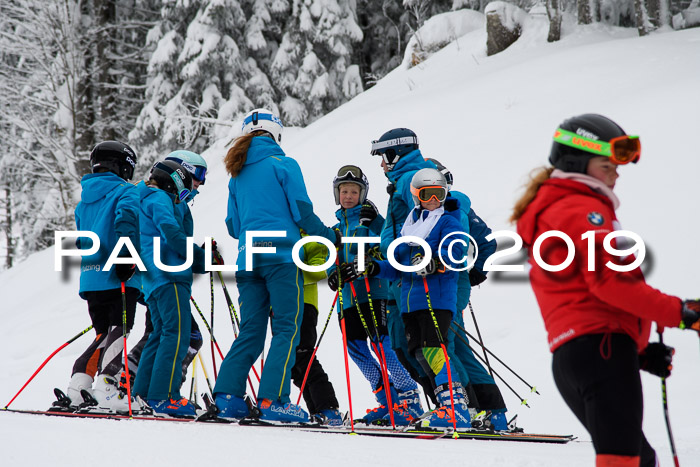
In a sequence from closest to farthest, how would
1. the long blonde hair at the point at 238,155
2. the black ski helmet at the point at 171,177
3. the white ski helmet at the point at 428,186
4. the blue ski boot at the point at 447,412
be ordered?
the blue ski boot at the point at 447,412, the white ski helmet at the point at 428,186, the long blonde hair at the point at 238,155, the black ski helmet at the point at 171,177

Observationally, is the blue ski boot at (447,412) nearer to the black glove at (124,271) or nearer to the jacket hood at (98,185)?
the black glove at (124,271)

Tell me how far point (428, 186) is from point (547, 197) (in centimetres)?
199

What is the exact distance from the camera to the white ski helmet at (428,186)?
4.53 meters

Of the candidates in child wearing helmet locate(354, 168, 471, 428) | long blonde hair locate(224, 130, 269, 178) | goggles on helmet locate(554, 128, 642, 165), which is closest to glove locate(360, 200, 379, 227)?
child wearing helmet locate(354, 168, 471, 428)

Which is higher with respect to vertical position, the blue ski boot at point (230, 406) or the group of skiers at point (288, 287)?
the group of skiers at point (288, 287)

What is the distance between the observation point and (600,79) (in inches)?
435

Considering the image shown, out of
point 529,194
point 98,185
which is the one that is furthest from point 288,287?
point 529,194

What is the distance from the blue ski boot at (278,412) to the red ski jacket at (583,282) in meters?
2.41

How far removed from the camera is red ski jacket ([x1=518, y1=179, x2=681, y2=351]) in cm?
232

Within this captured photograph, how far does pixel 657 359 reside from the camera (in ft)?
8.38

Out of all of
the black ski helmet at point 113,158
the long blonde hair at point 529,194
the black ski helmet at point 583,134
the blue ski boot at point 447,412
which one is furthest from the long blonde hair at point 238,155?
the black ski helmet at point 583,134

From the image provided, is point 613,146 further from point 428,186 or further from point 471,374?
point 471,374

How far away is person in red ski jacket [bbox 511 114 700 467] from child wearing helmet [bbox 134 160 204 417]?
10.0 ft

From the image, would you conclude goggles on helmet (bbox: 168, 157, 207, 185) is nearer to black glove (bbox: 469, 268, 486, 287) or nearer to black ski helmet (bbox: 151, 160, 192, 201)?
black ski helmet (bbox: 151, 160, 192, 201)
